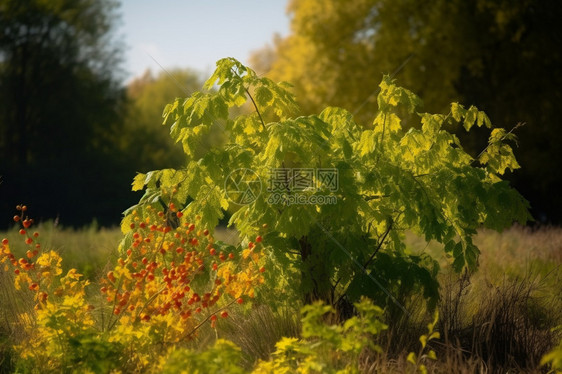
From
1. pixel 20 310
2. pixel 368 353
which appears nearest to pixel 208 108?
pixel 368 353

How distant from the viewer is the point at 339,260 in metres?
4.57

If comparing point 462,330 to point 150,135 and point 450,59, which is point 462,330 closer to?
point 450,59

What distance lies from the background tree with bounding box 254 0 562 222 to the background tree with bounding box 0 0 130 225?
27.1ft

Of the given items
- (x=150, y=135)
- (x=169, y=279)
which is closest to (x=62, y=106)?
(x=150, y=135)

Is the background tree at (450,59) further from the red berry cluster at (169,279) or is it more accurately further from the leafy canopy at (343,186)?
the red berry cluster at (169,279)

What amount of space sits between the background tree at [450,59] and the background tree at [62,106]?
8253 millimetres

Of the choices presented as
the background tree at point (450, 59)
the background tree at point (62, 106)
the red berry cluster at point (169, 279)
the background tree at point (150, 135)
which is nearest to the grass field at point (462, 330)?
the red berry cluster at point (169, 279)

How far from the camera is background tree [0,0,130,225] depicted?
18.0m

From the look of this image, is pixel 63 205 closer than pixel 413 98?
No

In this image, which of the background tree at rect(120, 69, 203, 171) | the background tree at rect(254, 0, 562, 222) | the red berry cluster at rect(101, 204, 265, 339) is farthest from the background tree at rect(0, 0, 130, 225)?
the red berry cluster at rect(101, 204, 265, 339)

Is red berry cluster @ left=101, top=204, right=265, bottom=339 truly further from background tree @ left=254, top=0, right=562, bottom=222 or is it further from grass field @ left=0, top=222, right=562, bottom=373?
background tree @ left=254, top=0, right=562, bottom=222

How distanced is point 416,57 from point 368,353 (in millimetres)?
10920

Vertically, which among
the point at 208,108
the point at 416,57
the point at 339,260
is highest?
the point at 416,57

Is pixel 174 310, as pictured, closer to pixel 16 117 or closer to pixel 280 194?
pixel 280 194
